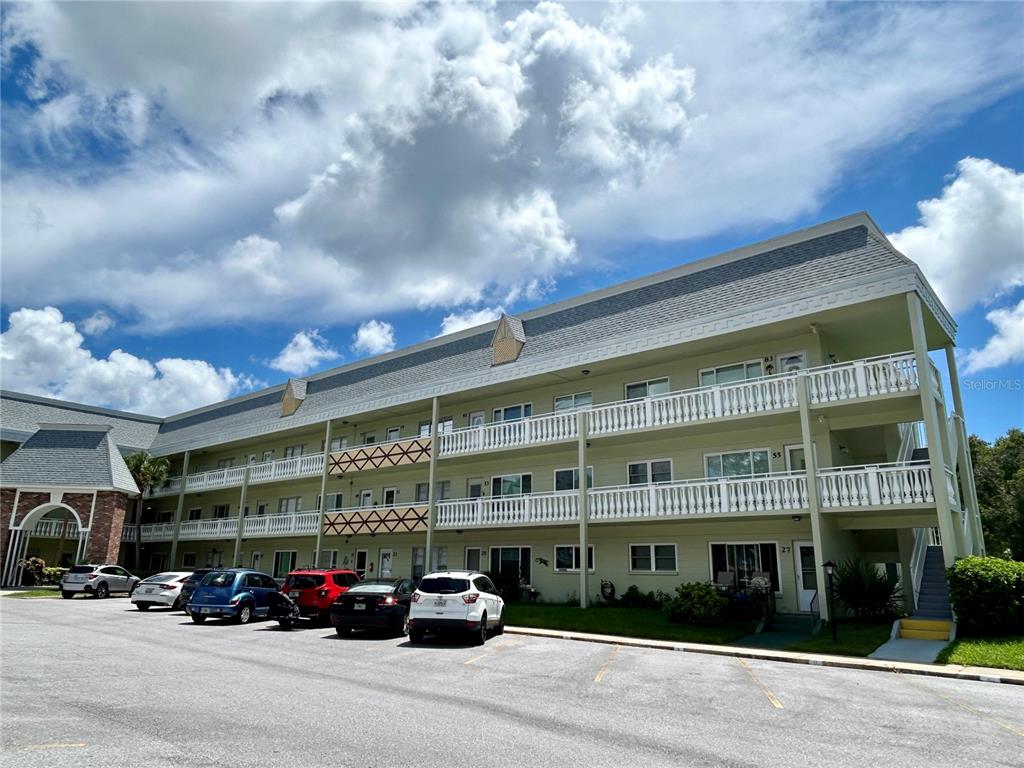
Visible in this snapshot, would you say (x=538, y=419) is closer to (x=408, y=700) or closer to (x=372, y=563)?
(x=372, y=563)

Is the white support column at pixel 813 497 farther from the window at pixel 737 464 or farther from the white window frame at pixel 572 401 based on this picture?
the white window frame at pixel 572 401

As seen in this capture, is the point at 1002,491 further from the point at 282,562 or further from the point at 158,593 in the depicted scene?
the point at 158,593

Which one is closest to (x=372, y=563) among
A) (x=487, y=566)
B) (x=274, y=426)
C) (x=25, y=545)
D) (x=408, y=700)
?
(x=487, y=566)

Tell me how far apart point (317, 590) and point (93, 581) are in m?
16.5

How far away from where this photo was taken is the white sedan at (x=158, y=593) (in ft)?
81.7

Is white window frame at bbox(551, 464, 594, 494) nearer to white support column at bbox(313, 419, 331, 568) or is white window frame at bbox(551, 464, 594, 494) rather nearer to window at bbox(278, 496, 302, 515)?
white support column at bbox(313, 419, 331, 568)

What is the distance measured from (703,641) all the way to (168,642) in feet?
41.5

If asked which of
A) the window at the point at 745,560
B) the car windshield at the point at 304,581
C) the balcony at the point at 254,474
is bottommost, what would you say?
the car windshield at the point at 304,581

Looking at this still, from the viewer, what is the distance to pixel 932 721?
8.59 metres

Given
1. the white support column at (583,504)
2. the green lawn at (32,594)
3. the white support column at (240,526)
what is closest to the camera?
the white support column at (583,504)

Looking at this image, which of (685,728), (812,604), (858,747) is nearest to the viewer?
(858,747)

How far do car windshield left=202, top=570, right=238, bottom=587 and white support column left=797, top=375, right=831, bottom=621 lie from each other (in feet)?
55.7

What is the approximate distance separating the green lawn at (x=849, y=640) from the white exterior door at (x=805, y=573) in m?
2.16

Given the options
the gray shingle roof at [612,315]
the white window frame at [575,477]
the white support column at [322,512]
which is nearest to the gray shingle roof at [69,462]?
the gray shingle roof at [612,315]
